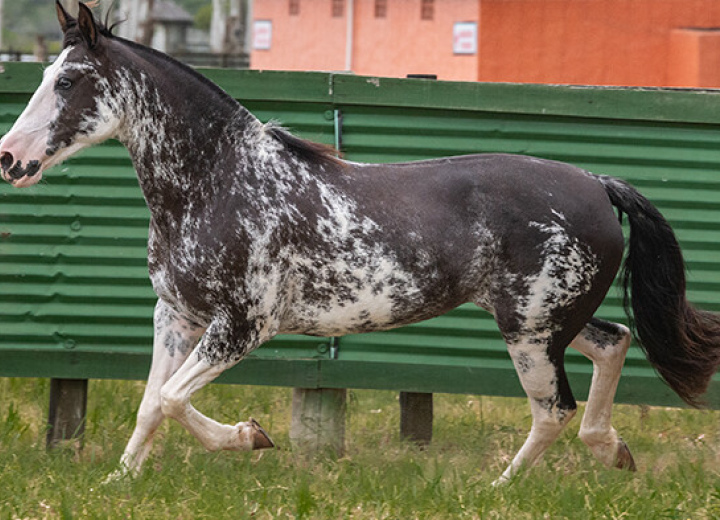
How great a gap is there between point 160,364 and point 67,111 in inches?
48.4

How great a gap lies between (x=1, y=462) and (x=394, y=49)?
46.5ft

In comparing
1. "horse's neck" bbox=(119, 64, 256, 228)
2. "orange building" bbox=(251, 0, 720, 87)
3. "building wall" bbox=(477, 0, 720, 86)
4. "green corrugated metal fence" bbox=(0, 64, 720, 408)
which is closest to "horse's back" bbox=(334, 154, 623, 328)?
"horse's neck" bbox=(119, 64, 256, 228)

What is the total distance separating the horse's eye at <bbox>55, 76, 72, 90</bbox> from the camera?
511 cm

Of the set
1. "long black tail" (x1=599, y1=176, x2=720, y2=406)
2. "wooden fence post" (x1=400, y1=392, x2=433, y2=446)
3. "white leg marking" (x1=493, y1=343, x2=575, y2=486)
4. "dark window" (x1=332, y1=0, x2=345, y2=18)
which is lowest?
"wooden fence post" (x1=400, y1=392, x2=433, y2=446)

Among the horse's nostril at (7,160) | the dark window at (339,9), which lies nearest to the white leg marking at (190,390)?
the horse's nostril at (7,160)

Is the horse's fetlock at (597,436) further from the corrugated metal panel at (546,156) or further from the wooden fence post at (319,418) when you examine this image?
the wooden fence post at (319,418)

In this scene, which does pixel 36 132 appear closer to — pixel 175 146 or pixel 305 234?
pixel 175 146

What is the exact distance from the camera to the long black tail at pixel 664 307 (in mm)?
5637

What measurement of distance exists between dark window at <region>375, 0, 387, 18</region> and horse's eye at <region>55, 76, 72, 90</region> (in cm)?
1468

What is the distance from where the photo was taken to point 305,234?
5348 millimetres

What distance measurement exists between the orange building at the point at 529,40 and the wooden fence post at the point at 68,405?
25.6 feet

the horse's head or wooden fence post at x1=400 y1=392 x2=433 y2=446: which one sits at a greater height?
the horse's head

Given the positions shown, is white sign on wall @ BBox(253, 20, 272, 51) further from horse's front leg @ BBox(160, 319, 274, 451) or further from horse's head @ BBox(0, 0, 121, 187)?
horse's front leg @ BBox(160, 319, 274, 451)

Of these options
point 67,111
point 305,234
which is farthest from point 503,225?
point 67,111
